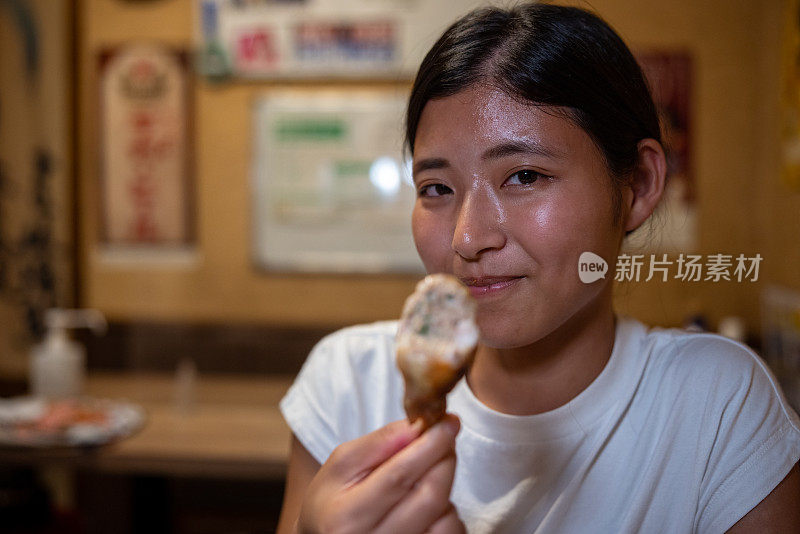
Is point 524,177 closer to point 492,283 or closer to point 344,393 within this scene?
point 492,283

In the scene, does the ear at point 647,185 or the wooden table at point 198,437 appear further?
the wooden table at point 198,437

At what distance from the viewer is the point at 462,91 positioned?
82cm

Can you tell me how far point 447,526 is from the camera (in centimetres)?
62

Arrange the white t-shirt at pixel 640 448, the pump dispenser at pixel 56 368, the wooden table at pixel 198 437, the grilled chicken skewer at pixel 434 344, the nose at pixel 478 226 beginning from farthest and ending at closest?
the pump dispenser at pixel 56 368, the wooden table at pixel 198 437, the white t-shirt at pixel 640 448, the nose at pixel 478 226, the grilled chicken skewer at pixel 434 344

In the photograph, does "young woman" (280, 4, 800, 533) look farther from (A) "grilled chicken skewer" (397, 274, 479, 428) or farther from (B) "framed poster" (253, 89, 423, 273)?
(B) "framed poster" (253, 89, 423, 273)

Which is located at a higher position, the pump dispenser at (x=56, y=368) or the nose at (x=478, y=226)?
the nose at (x=478, y=226)

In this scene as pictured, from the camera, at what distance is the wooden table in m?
1.99

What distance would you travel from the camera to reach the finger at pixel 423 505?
60 cm

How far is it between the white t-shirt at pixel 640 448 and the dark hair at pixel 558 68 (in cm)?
30

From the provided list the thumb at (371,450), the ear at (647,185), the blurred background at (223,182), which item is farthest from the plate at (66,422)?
the ear at (647,185)

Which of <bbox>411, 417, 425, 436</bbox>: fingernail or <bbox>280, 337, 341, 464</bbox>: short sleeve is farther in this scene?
<bbox>280, 337, 341, 464</bbox>: short sleeve

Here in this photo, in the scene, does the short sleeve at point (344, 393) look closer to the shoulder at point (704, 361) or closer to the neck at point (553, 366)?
the neck at point (553, 366)

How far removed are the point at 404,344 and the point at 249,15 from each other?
2523 mm

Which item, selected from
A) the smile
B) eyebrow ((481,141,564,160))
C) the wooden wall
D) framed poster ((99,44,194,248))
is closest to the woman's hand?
the smile
